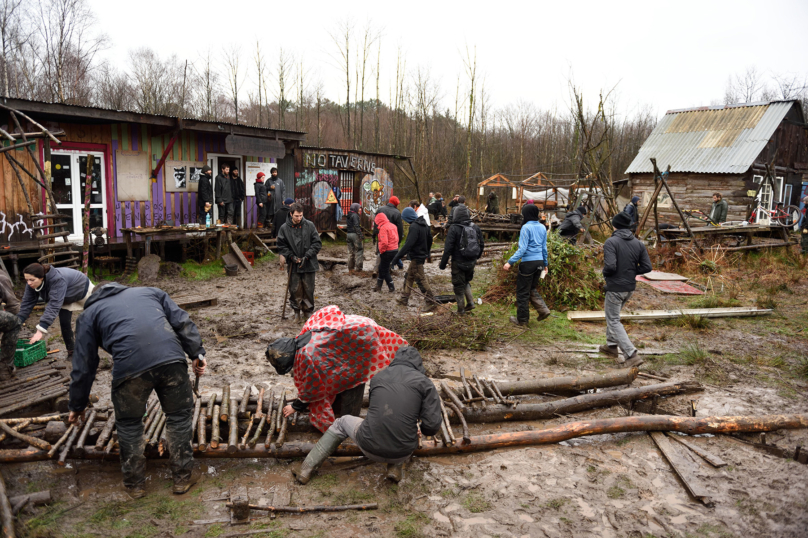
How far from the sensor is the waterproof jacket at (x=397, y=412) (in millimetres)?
4051

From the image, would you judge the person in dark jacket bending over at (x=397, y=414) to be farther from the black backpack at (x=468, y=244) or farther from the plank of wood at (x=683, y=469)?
the black backpack at (x=468, y=244)

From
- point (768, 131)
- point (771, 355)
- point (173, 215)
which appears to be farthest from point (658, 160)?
point (173, 215)

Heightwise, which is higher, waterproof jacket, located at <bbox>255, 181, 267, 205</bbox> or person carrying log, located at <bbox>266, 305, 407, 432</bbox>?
waterproof jacket, located at <bbox>255, 181, 267, 205</bbox>

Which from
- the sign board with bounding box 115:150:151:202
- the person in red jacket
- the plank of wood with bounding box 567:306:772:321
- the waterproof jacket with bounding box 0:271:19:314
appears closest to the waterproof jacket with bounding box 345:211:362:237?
the person in red jacket

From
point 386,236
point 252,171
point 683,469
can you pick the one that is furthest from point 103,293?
point 252,171

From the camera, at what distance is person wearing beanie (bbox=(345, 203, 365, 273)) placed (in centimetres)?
1229

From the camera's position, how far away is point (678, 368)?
23.2ft

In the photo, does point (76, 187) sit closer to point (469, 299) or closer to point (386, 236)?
point (386, 236)

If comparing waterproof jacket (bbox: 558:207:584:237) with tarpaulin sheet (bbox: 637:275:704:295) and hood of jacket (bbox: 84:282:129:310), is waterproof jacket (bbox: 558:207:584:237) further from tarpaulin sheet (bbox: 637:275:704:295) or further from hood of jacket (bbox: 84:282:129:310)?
hood of jacket (bbox: 84:282:129:310)

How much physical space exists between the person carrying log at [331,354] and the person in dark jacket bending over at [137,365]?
0.75 meters

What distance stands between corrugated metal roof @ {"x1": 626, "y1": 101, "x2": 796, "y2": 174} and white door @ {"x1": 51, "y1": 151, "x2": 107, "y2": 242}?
18.8 meters

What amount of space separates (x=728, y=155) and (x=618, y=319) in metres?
17.0

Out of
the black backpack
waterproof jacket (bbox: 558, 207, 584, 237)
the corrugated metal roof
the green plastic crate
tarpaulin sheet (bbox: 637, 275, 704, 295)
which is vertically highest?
the corrugated metal roof

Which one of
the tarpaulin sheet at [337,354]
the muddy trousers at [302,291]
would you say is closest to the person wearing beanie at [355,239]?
the muddy trousers at [302,291]
